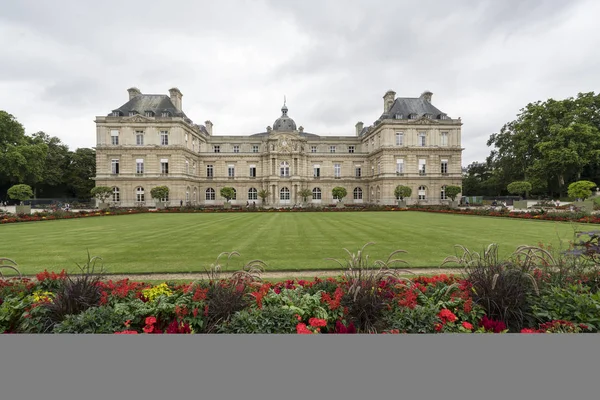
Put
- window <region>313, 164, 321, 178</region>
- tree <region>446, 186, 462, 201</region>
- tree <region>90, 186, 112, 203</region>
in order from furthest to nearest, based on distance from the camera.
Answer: window <region>313, 164, 321, 178</region> → tree <region>446, 186, 462, 201</region> → tree <region>90, 186, 112, 203</region>

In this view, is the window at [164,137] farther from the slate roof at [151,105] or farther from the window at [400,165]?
the window at [400,165]

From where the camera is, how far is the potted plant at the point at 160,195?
38.9 meters

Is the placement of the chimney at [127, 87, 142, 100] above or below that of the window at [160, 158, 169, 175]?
above

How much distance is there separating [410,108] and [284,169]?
2371 centimetres

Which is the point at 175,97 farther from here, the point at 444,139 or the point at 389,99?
the point at 444,139

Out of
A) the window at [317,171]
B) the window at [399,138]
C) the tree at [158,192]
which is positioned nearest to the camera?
the tree at [158,192]

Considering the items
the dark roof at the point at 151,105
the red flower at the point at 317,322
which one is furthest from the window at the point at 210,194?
the red flower at the point at 317,322

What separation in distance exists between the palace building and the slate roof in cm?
15

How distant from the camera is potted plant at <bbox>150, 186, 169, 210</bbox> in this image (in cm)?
3888

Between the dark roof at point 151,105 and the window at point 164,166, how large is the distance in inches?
294

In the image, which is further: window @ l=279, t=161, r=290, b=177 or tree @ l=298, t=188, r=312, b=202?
window @ l=279, t=161, r=290, b=177

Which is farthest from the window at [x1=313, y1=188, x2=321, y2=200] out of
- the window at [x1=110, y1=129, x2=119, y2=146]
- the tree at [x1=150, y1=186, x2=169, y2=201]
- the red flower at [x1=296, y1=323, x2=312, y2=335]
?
the red flower at [x1=296, y1=323, x2=312, y2=335]

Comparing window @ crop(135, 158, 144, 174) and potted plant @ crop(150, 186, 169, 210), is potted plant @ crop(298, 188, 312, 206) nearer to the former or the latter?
potted plant @ crop(150, 186, 169, 210)

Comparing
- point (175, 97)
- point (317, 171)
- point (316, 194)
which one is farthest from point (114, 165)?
point (317, 171)
